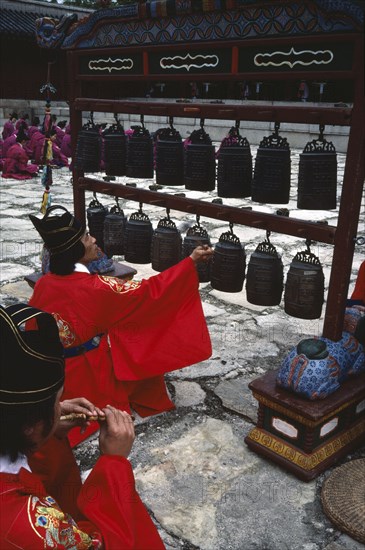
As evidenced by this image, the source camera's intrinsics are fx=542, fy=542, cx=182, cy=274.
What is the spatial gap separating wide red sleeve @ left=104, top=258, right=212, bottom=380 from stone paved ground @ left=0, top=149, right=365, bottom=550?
1.42 feet

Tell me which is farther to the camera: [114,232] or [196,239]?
[114,232]

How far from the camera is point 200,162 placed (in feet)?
12.2

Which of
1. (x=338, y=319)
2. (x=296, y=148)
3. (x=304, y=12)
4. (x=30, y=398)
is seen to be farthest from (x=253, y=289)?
(x=296, y=148)

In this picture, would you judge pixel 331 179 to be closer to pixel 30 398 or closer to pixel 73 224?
pixel 73 224

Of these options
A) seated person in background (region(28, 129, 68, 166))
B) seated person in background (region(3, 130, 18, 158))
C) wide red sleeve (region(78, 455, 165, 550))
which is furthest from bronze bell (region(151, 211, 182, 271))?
seated person in background (region(28, 129, 68, 166))

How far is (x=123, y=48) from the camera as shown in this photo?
3.88 metres

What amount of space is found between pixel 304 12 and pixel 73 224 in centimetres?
180

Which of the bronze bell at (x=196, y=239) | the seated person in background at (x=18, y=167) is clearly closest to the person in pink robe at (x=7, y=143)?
the seated person in background at (x=18, y=167)

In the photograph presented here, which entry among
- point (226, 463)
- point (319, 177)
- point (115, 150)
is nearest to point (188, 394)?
point (226, 463)

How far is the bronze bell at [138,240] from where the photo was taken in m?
4.28

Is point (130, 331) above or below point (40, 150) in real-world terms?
below

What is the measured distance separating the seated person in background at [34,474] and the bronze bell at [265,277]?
172 cm

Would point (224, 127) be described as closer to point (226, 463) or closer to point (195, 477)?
point (226, 463)

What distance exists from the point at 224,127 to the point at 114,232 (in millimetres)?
16946
